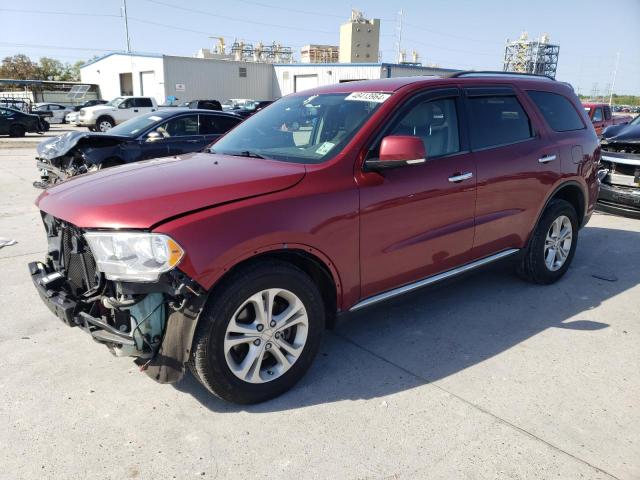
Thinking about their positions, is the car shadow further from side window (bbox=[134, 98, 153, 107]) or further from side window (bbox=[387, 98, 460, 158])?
side window (bbox=[134, 98, 153, 107])

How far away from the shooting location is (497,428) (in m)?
2.82

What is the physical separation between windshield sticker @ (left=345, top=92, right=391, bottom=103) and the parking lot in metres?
1.41

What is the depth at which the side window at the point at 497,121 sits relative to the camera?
4.05m

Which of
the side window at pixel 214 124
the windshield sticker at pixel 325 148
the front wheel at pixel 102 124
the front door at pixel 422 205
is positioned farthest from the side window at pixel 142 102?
the windshield sticker at pixel 325 148

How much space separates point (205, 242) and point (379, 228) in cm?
122

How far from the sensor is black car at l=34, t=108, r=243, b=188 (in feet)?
28.0

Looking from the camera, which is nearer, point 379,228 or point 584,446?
point 584,446

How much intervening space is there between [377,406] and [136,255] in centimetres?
162

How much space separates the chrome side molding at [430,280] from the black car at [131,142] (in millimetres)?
5764

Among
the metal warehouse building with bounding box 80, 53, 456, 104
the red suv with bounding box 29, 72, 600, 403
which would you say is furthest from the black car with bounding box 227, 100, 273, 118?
the red suv with bounding box 29, 72, 600, 403

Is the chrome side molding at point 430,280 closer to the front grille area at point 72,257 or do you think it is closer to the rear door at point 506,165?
the rear door at point 506,165

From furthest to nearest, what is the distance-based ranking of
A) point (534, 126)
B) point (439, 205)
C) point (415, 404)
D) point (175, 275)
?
point (534, 126)
point (439, 205)
point (415, 404)
point (175, 275)

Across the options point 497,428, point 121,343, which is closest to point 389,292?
point 497,428

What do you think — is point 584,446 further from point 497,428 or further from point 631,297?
point 631,297
